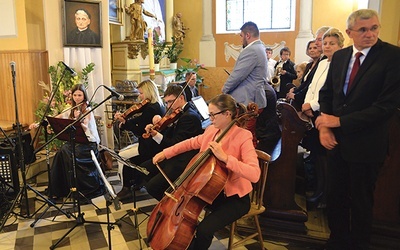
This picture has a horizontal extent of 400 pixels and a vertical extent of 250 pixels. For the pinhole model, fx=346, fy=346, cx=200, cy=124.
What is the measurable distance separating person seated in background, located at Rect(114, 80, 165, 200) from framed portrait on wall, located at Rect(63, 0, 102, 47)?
1.59 m

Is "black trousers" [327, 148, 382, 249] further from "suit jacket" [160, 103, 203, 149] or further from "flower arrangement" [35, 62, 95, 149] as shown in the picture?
"flower arrangement" [35, 62, 95, 149]

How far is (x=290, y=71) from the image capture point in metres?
5.56

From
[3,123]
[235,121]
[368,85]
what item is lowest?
[3,123]

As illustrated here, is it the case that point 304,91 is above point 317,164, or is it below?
above

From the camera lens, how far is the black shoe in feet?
12.0

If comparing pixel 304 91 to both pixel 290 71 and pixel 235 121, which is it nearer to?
pixel 235 121

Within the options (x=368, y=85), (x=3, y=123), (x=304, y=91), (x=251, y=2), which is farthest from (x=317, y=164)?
(x=251, y=2)

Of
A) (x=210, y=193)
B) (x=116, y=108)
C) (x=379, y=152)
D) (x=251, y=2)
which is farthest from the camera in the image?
(x=251, y=2)

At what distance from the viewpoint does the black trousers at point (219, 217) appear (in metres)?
2.06

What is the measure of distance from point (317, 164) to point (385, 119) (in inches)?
44.3

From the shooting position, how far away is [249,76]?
135 inches

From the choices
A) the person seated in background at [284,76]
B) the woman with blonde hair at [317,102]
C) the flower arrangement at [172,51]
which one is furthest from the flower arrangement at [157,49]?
the woman with blonde hair at [317,102]

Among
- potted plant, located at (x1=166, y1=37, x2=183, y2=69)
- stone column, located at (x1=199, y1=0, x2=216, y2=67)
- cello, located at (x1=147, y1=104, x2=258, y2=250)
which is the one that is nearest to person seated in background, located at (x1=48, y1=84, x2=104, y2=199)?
cello, located at (x1=147, y1=104, x2=258, y2=250)

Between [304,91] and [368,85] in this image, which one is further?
[304,91]
